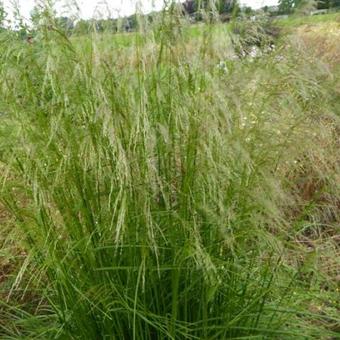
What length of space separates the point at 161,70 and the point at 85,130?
0.37 m

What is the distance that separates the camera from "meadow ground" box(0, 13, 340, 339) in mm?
2109

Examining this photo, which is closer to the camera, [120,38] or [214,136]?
[214,136]

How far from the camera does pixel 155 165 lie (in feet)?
7.37

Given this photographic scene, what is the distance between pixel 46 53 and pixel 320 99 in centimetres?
115

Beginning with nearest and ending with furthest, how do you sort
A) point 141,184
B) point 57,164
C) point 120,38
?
point 141,184 → point 57,164 → point 120,38

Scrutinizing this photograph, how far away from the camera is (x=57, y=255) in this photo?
2.38 m

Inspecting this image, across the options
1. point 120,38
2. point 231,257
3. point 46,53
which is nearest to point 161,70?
point 120,38

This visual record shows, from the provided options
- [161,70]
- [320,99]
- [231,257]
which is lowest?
[231,257]

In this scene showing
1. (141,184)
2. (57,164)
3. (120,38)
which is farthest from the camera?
(120,38)

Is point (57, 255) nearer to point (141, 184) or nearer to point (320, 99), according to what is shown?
point (141, 184)

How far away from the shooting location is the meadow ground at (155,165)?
2.11 m

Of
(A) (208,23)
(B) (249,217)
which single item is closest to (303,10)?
(A) (208,23)

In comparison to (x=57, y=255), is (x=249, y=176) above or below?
above

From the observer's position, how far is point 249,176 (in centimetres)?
230
